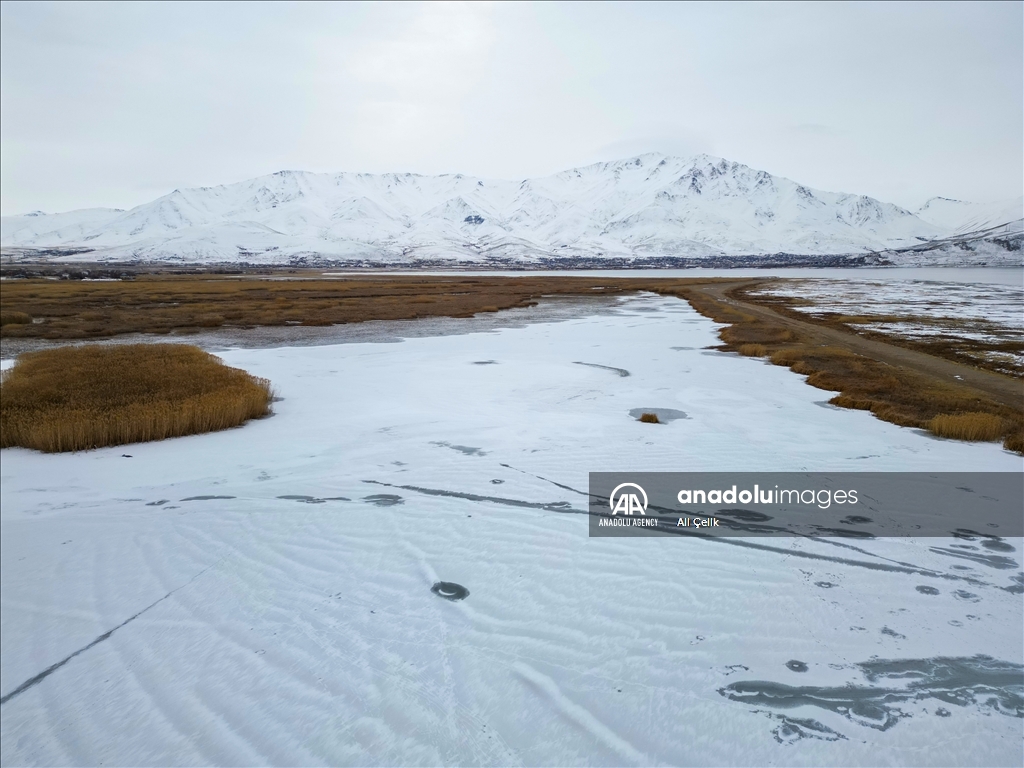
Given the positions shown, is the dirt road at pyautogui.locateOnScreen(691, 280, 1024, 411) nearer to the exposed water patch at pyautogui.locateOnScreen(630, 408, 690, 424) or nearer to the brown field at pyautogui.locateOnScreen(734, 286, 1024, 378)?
the brown field at pyautogui.locateOnScreen(734, 286, 1024, 378)

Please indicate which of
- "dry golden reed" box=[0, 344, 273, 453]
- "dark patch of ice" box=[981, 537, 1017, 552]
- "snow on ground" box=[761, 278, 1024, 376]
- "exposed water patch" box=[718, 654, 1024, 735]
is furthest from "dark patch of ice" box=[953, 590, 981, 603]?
"snow on ground" box=[761, 278, 1024, 376]

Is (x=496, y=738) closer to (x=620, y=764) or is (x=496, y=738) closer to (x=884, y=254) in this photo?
(x=620, y=764)

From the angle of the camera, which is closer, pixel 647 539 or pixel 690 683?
pixel 690 683

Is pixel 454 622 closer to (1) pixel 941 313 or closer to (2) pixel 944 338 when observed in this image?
(2) pixel 944 338

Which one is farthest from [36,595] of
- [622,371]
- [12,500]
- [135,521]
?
[622,371]

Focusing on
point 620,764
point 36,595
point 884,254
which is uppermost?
point 884,254

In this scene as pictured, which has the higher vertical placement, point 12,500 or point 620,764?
point 12,500
